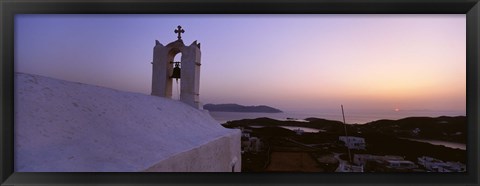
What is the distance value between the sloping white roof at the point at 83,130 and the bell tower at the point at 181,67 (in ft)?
6.34

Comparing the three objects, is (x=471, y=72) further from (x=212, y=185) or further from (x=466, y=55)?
(x=212, y=185)

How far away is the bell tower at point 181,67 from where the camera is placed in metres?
6.37

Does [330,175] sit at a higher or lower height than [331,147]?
higher

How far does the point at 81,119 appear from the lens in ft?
9.70

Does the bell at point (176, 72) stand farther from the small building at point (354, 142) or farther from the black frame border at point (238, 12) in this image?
the small building at point (354, 142)

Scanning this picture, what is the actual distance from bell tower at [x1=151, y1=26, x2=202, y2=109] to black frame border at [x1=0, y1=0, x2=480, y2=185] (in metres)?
4.62

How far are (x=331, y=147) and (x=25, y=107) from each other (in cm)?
1137

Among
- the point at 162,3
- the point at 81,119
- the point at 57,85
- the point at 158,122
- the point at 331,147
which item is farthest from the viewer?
the point at 331,147

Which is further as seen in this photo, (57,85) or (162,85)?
(162,85)

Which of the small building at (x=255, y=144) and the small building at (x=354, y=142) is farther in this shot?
the small building at (x=354, y=142)

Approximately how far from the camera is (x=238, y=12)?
1.77 meters

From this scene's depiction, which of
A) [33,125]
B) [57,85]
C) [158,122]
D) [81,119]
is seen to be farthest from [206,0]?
[158,122]

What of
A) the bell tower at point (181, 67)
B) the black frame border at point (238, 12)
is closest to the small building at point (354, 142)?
the bell tower at point (181, 67)

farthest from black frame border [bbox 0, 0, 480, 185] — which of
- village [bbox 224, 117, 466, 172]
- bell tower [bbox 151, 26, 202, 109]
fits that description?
village [bbox 224, 117, 466, 172]
